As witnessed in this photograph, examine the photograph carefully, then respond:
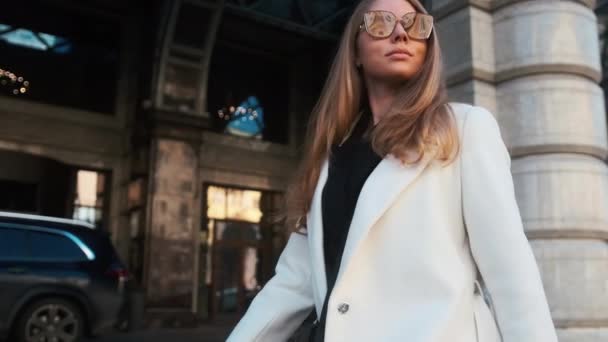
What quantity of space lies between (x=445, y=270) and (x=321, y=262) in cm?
33

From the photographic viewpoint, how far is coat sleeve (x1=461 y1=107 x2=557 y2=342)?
1.24 meters

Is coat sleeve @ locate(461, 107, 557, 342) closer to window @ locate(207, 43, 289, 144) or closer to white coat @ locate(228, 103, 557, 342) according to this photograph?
white coat @ locate(228, 103, 557, 342)

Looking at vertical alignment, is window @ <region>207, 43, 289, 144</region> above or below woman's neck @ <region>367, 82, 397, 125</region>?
above

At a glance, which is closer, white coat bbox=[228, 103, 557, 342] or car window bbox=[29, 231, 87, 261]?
white coat bbox=[228, 103, 557, 342]

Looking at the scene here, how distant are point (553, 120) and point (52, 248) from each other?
273 inches

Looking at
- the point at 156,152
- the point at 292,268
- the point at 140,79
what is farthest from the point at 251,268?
the point at 292,268

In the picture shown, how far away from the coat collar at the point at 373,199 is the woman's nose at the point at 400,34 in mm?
348

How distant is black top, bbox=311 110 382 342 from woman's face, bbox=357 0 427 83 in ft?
0.60

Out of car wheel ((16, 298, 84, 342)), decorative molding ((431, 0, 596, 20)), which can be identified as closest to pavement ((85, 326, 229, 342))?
car wheel ((16, 298, 84, 342))

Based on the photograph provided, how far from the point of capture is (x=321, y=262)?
152cm

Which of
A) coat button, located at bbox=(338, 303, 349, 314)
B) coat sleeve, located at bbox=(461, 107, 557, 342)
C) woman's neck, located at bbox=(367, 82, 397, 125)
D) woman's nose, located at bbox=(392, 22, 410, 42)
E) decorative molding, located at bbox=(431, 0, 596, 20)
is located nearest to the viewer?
coat sleeve, located at bbox=(461, 107, 557, 342)

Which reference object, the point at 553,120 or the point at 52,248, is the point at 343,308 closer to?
the point at 553,120

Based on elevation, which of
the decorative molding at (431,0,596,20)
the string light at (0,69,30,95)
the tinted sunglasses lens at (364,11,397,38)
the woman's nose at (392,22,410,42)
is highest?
the string light at (0,69,30,95)

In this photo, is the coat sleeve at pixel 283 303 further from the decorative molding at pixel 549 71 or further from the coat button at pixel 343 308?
the decorative molding at pixel 549 71
